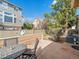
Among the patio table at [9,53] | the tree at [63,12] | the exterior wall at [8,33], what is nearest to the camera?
the patio table at [9,53]

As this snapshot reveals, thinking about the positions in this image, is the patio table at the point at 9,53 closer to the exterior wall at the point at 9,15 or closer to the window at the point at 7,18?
the exterior wall at the point at 9,15

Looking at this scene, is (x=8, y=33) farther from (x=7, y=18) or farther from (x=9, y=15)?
(x=9, y=15)

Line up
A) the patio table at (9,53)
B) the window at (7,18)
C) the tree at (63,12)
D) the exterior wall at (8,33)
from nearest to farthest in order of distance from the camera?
the patio table at (9,53)
the exterior wall at (8,33)
the tree at (63,12)
the window at (7,18)

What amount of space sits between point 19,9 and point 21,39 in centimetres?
1409

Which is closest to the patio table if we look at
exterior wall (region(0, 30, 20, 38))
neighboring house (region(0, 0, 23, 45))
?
exterior wall (region(0, 30, 20, 38))

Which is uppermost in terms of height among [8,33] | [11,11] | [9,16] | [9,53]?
[11,11]

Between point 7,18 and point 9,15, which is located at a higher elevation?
point 9,15

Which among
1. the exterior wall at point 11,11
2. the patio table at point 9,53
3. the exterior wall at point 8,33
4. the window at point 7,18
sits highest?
the exterior wall at point 11,11

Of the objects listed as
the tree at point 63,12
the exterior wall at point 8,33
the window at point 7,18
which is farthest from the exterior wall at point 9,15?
the exterior wall at point 8,33

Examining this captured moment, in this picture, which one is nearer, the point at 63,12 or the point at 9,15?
the point at 63,12

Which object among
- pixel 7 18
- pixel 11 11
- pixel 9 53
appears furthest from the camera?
pixel 11 11

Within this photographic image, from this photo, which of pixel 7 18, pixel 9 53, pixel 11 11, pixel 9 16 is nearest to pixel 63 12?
pixel 9 16

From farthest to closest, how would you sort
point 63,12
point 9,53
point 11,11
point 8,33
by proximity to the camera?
point 11,11, point 63,12, point 8,33, point 9,53

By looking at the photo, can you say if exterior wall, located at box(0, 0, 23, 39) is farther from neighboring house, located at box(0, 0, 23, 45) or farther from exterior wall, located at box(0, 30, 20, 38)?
exterior wall, located at box(0, 30, 20, 38)
